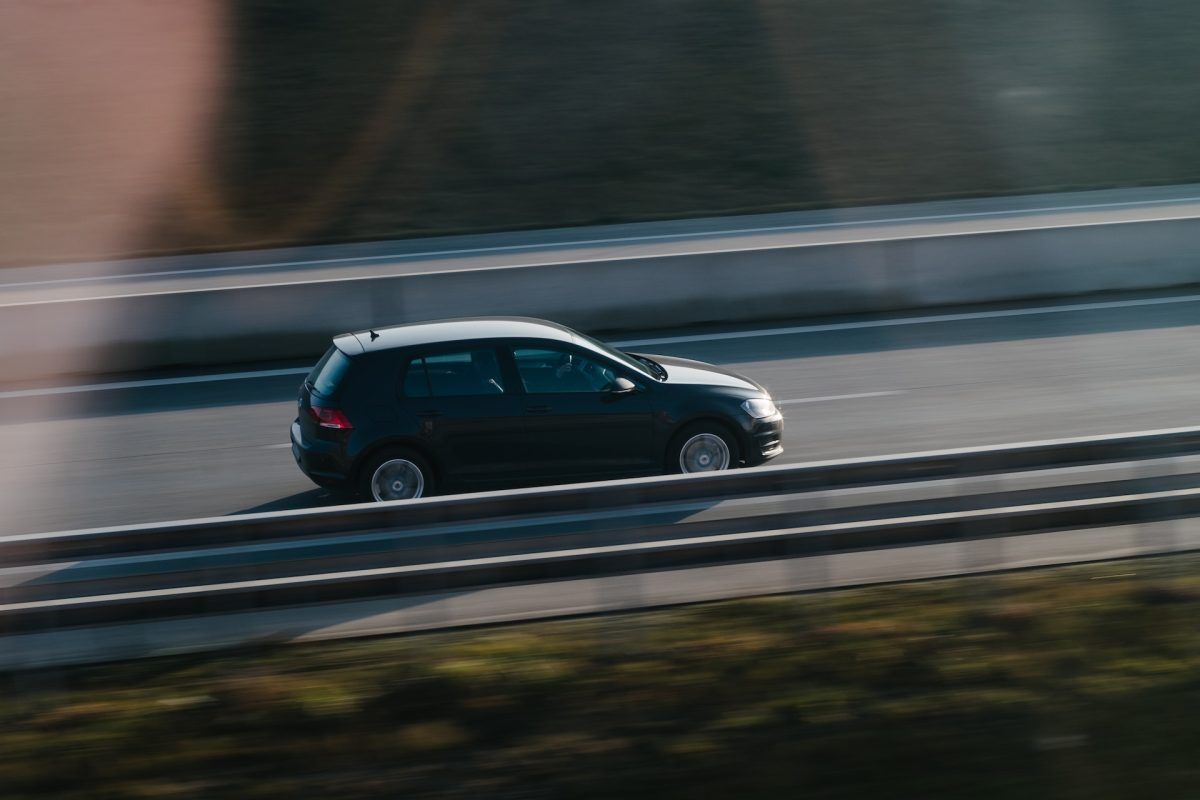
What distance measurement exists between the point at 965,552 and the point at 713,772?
241 cm

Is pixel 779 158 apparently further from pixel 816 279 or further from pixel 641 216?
pixel 816 279

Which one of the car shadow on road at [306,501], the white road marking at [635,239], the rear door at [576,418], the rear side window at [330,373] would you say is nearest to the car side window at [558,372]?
the rear door at [576,418]

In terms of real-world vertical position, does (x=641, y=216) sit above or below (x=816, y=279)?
above

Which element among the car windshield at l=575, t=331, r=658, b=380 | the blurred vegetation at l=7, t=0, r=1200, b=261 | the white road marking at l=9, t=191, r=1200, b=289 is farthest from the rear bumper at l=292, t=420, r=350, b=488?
the blurred vegetation at l=7, t=0, r=1200, b=261

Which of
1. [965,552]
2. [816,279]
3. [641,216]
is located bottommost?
[965,552]

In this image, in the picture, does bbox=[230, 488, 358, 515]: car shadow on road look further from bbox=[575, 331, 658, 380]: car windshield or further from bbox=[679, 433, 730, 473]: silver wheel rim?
bbox=[679, 433, 730, 473]: silver wheel rim

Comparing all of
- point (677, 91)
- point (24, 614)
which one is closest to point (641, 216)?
point (677, 91)

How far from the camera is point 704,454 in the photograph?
9188 millimetres

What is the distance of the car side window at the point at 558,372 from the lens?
29.4 ft

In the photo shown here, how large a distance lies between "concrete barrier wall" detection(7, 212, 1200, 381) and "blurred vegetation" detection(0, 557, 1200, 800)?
838 cm

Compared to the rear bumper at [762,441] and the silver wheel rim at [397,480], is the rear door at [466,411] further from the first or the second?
the rear bumper at [762,441]

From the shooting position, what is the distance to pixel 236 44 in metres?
29.1

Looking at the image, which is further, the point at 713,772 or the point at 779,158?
the point at 779,158

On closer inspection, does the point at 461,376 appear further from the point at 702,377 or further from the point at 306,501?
the point at 702,377
